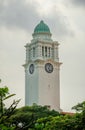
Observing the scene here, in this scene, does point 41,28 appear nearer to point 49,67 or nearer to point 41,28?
point 41,28

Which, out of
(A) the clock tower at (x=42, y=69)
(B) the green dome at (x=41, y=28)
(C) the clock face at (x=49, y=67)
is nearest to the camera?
(A) the clock tower at (x=42, y=69)

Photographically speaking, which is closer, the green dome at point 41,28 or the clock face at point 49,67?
the clock face at point 49,67

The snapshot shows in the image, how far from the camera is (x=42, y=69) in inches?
4483

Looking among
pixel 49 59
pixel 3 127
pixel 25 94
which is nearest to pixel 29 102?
pixel 25 94

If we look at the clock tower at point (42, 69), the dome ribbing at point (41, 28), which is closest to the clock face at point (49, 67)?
the clock tower at point (42, 69)

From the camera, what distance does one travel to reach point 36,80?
373 ft

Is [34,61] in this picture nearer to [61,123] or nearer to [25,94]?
[25,94]

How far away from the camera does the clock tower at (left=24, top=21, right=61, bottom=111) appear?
112 m

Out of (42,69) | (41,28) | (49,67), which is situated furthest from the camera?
(41,28)

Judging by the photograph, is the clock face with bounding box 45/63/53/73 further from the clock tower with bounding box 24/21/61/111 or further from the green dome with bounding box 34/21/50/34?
the green dome with bounding box 34/21/50/34

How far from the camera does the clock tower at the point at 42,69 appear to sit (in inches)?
4405

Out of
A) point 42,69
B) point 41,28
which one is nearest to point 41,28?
point 41,28

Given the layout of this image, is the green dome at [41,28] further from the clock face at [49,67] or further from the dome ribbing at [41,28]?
the clock face at [49,67]

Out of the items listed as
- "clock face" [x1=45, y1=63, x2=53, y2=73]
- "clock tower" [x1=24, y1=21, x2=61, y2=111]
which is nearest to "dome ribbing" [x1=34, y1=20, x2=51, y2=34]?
"clock tower" [x1=24, y1=21, x2=61, y2=111]
